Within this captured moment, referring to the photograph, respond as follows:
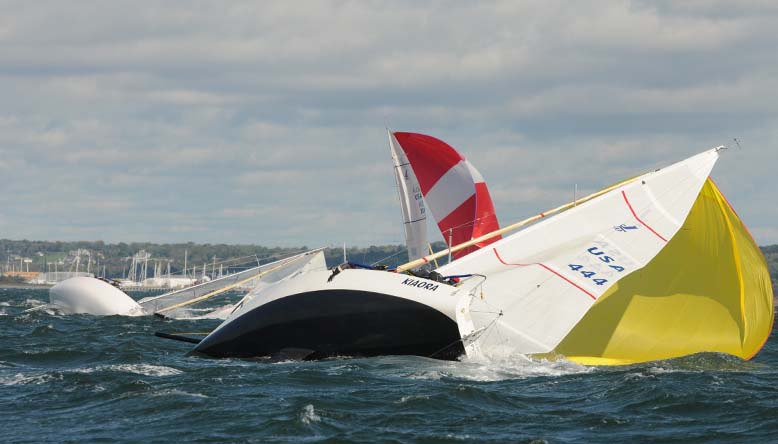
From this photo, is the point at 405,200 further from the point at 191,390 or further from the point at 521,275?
the point at 191,390

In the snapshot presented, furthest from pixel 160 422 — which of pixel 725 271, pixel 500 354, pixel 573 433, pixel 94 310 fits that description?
pixel 94 310

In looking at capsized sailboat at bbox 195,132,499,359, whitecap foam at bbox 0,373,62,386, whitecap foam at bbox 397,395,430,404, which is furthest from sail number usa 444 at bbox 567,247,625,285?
whitecap foam at bbox 0,373,62,386

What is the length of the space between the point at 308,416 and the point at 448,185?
65.7ft

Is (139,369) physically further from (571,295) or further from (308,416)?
(571,295)

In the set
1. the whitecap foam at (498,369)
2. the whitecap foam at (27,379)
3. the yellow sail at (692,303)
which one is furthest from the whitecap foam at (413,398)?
the yellow sail at (692,303)

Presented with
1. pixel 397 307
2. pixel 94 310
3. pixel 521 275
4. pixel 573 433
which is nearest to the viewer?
pixel 573 433

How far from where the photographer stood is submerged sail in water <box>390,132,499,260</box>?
3203cm

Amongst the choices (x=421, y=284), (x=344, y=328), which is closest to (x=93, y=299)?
(x=344, y=328)

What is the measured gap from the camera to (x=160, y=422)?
506 inches

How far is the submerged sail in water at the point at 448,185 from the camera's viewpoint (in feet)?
105

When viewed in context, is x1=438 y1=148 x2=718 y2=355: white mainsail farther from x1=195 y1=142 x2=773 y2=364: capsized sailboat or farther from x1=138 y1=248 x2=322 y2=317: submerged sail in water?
x1=138 y1=248 x2=322 y2=317: submerged sail in water

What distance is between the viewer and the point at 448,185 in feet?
107

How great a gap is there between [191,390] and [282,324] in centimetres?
397

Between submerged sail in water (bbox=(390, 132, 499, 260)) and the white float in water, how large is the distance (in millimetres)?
13042
